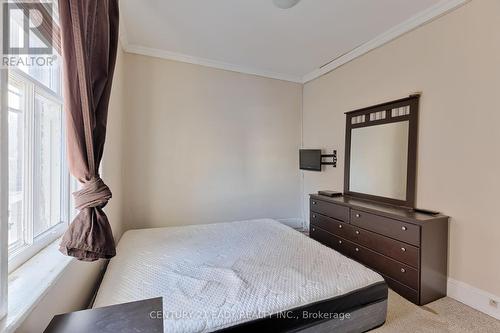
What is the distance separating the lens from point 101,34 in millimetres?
1344

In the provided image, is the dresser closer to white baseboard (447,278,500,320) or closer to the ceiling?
white baseboard (447,278,500,320)

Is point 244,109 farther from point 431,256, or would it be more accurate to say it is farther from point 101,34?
point 431,256

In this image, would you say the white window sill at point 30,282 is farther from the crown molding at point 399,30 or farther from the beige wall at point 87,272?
the crown molding at point 399,30

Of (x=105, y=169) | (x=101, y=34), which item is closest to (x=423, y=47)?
(x=101, y=34)

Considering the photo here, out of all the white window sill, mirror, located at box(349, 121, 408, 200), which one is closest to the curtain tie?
the white window sill

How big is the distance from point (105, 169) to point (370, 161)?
3031mm

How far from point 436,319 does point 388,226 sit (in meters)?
0.77

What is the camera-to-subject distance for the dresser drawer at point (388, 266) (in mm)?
2045

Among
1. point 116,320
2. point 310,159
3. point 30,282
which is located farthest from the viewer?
point 310,159

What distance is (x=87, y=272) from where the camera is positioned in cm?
169

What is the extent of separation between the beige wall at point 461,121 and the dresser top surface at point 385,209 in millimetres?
210

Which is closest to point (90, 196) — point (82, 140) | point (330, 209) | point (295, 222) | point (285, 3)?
point (82, 140)

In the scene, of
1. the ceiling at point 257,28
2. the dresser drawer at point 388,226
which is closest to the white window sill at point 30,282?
the ceiling at point 257,28

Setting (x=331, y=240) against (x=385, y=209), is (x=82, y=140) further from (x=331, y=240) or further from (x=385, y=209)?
(x=331, y=240)
